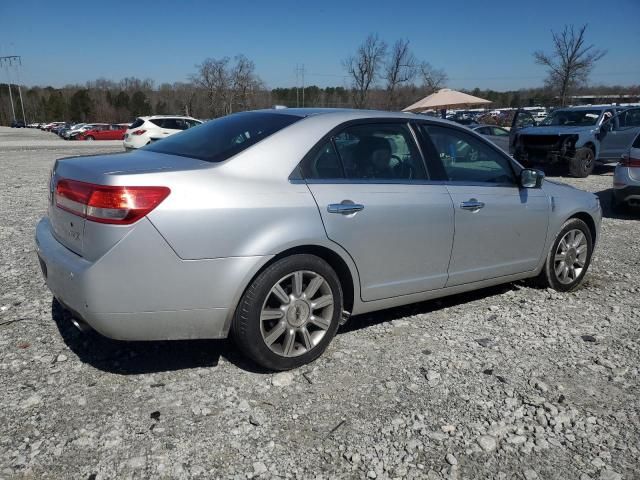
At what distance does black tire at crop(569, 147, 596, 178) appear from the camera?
44.5 feet

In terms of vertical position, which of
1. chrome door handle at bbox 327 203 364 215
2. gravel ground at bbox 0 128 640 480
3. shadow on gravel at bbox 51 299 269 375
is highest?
chrome door handle at bbox 327 203 364 215

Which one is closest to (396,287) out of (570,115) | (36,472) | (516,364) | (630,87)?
(516,364)

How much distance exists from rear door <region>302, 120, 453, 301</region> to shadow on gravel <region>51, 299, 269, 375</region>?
1007 millimetres

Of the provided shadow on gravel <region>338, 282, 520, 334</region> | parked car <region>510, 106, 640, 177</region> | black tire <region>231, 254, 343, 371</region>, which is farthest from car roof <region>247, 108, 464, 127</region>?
parked car <region>510, 106, 640, 177</region>

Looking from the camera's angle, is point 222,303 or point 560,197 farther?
point 560,197

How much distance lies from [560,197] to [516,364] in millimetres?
1860

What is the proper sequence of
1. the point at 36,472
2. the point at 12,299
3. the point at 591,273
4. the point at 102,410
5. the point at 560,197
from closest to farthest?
the point at 36,472 < the point at 102,410 < the point at 12,299 < the point at 560,197 < the point at 591,273

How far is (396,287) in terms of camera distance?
11.8 ft

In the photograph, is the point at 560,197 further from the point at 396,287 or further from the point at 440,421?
the point at 440,421

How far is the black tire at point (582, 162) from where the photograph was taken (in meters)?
13.6

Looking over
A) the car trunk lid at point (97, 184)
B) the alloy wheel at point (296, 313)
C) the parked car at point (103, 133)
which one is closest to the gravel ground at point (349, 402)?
the alloy wheel at point (296, 313)

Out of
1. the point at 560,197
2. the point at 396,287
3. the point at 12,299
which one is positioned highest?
the point at 560,197

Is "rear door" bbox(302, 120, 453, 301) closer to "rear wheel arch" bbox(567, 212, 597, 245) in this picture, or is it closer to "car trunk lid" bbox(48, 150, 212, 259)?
"car trunk lid" bbox(48, 150, 212, 259)

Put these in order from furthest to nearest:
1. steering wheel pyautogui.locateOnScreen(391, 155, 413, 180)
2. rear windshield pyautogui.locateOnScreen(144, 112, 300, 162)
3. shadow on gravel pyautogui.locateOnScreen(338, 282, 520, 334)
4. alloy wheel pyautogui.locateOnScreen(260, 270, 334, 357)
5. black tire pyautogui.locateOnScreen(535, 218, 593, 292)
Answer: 1. black tire pyautogui.locateOnScreen(535, 218, 593, 292)
2. shadow on gravel pyautogui.locateOnScreen(338, 282, 520, 334)
3. steering wheel pyautogui.locateOnScreen(391, 155, 413, 180)
4. rear windshield pyautogui.locateOnScreen(144, 112, 300, 162)
5. alloy wheel pyautogui.locateOnScreen(260, 270, 334, 357)
